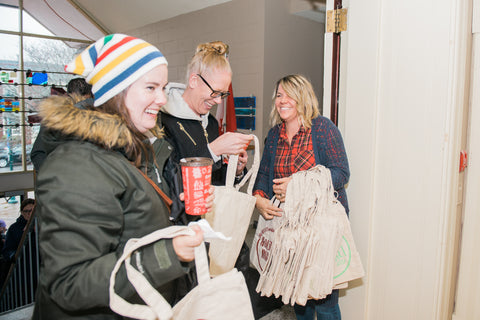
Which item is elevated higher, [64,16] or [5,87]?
[64,16]

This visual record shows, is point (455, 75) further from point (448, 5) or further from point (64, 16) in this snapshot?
point (64, 16)

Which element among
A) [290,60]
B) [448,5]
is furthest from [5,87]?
[448,5]

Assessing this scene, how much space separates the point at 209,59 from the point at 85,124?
90 cm

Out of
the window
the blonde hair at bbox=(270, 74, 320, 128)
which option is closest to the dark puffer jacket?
the blonde hair at bbox=(270, 74, 320, 128)

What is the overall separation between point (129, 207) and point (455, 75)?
150 centimetres

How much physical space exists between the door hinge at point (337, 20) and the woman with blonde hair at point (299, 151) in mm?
330

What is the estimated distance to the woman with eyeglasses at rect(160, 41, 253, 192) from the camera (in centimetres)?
155

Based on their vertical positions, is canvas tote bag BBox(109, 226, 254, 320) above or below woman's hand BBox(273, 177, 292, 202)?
below

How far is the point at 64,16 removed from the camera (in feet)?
21.5

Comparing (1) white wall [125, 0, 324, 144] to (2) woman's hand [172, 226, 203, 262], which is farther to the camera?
(1) white wall [125, 0, 324, 144]

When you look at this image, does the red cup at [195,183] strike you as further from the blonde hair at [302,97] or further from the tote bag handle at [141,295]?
the blonde hair at [302,97]

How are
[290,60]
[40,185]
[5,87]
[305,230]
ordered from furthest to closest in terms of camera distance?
[5,87], [290,60], [305,230], [40,185]

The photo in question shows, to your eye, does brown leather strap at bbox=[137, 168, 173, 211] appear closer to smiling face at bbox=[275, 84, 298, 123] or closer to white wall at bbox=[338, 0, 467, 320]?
smiling face at bbox=[275, 84, 298, 123]

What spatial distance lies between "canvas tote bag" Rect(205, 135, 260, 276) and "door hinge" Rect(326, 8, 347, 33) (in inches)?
34.0
